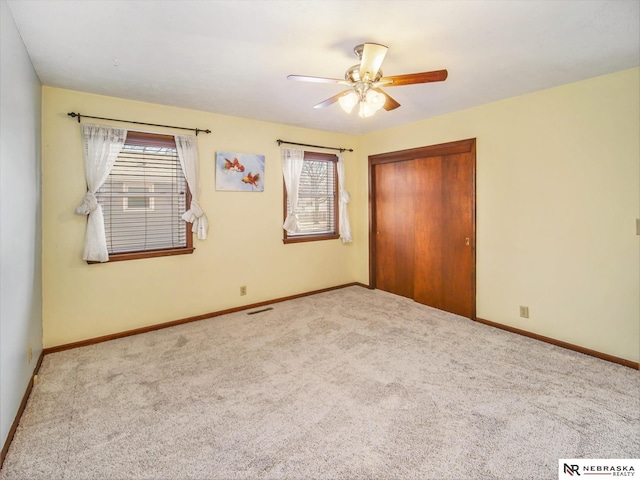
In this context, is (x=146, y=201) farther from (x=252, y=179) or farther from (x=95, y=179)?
(x=252, y=179)

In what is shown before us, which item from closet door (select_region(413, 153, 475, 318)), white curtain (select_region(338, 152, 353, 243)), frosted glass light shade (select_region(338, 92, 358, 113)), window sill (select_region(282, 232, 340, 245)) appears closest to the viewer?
frosted glass light shade (select_region(338, 92, 358, 113))

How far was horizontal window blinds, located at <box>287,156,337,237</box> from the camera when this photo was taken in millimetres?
4734

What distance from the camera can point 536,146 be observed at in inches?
124

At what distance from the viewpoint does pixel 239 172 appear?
13.2ft

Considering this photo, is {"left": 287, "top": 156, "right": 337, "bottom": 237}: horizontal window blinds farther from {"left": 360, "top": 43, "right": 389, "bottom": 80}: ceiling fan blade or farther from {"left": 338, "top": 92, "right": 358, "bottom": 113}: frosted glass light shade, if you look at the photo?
{"left": 360, "top": 43, "right": 389, "bottom": 80}: ceiling fan blade

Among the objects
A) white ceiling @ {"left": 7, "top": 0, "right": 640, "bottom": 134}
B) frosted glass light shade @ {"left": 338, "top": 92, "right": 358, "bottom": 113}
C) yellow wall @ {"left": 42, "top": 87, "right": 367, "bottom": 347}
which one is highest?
white ceiling @ {"left": 7, "top": 0, "right": 640, "bottom": 134}

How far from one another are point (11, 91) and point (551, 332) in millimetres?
4658

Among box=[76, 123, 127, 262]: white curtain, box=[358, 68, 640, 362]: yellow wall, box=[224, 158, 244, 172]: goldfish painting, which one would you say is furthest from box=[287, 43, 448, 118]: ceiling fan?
box=[76, 123, 127, 262]: white curtain

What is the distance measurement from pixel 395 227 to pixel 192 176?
2.83 m

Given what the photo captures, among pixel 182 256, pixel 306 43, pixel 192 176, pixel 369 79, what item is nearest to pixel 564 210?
pixel 369 79

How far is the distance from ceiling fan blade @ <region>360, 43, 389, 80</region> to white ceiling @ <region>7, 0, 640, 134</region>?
128mm

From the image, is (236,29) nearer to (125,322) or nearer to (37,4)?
(37,4)

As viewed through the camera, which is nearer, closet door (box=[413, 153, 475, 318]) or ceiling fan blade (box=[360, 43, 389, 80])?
ceiling fan blade (box=[360, 43, 389, 80])

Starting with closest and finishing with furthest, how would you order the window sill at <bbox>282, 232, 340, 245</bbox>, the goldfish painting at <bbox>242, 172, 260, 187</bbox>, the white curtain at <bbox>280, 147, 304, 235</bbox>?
the goldfish painting at <bbox>242, 172, 260, 187</bbox> < the white curtain at <bbox>280, 147, 304, 235</bbox> < the window sill at <bbox>282, 232, 340, 245</bbox>
